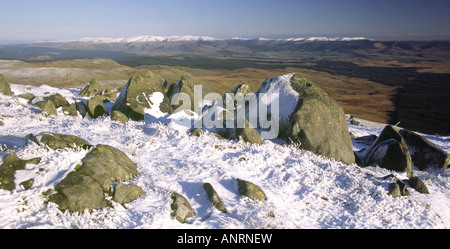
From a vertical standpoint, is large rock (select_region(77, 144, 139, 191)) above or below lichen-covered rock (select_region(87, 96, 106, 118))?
below

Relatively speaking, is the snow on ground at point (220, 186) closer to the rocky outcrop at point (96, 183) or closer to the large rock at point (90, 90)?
the rocky outcrop at point (96, 183)

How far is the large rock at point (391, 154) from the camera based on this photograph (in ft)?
40.3

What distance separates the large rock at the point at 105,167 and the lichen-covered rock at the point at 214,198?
287 centimetres

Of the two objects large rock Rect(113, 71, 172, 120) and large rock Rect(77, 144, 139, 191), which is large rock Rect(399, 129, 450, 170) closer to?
large rock Rect(77, 144, 139, 191)

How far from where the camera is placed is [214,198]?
25.4 ft

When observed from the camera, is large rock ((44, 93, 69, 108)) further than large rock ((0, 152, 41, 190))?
Yes

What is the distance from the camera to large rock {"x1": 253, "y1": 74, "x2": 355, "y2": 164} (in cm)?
1276

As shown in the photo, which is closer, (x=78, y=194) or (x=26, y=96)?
(x=78, y=194)

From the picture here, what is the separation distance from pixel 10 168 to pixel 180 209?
17.2 feet

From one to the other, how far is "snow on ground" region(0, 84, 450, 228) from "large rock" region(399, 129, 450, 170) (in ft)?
2.09

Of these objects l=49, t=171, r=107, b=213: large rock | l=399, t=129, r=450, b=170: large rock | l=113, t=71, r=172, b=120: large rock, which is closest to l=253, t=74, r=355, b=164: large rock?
l=399, t=129, r=450, b=170: large rock

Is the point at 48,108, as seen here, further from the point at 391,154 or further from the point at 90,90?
the point at 391,154

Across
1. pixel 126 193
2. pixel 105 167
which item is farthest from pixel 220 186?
pixel 105 167
